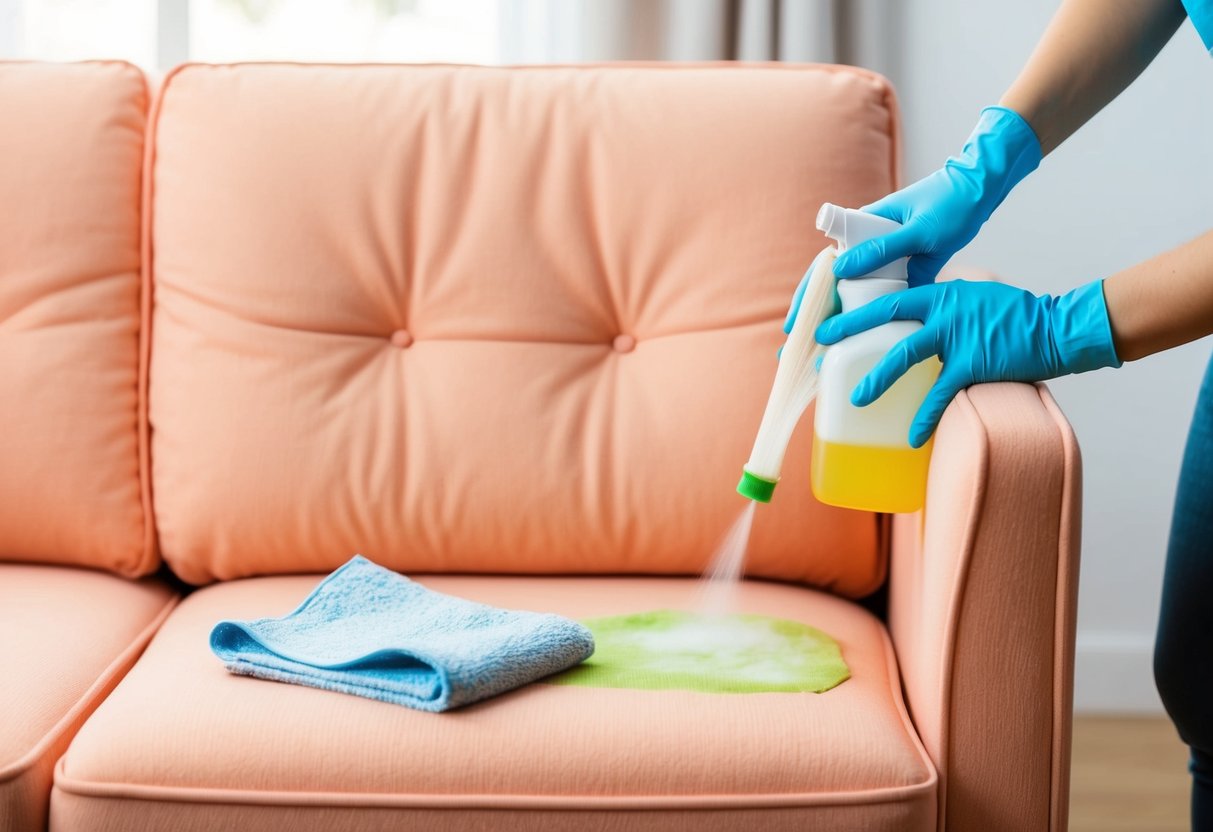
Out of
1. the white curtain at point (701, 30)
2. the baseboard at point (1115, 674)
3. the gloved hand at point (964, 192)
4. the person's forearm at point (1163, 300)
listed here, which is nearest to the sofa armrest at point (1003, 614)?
the person's forearm at point (1163, 300)

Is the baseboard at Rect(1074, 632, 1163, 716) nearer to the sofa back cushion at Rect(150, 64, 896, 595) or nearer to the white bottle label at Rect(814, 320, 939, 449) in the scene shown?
the sofa back cushion at Rect(150, 64, 896, 595)

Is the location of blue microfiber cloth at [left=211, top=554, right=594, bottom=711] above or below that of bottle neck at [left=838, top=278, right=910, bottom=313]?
below

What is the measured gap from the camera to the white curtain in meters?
1.81

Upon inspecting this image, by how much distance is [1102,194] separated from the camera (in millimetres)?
1916

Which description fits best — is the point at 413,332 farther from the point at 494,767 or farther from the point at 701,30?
the point at 701,30

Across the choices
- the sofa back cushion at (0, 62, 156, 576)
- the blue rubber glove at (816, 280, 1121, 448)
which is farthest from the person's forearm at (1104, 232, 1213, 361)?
the sofa back cushion at (0, 62, 156, 576)

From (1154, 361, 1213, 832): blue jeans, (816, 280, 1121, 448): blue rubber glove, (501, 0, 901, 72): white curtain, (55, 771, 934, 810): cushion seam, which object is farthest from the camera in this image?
(501, 0, 901, 72): white curtain

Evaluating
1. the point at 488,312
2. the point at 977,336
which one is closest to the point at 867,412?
the point at 977,336

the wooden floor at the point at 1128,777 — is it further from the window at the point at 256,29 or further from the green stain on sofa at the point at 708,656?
the window at the point at 256,29

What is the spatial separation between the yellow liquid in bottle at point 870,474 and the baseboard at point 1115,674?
3.83 ft

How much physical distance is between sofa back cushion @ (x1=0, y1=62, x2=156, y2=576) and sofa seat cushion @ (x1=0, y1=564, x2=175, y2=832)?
0.05 meters

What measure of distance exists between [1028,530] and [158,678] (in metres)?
0.73

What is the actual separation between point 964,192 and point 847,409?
0.97 feet

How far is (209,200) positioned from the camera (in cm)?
136
